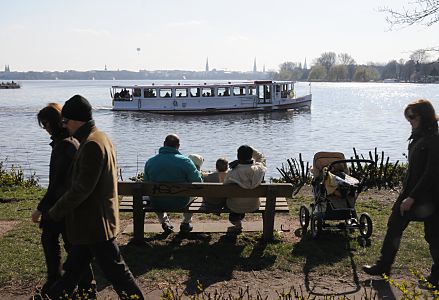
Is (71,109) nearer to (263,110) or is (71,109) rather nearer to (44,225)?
(44,225)

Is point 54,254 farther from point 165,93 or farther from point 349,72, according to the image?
point 349,72

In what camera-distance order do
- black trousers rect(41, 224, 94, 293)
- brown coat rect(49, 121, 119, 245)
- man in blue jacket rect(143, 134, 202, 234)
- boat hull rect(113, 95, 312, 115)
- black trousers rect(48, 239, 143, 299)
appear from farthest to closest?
boat hull rect(113, 95, 312, 115) → man in blue jacket rect(143, 134, 202, 234) → black trousers rect(41, 224, 94, 293) → black trousers rect(48, 239, 143, 299) → brown coat rect(49, 121, 119, 245)

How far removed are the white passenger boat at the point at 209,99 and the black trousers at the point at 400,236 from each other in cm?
3982

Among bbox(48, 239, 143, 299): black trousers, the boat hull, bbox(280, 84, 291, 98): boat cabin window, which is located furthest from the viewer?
bbox(280, 84, 291, 98): boat cabin window

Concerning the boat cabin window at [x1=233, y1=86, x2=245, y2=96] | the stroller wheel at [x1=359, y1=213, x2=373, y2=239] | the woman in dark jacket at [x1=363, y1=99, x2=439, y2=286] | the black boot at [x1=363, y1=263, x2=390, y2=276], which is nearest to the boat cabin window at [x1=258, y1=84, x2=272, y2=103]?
the boat cabin window at [x1=233, y1=86, x2=245, y2=96]

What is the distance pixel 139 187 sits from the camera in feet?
18.7

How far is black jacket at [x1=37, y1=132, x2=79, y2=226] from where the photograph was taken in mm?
3909

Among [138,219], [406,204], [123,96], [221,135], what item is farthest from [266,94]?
[406,204]

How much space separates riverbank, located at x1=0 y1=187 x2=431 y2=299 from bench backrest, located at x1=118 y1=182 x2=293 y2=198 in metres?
0.58

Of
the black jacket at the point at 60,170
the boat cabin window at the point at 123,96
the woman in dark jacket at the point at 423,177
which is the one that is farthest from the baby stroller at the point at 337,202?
the boat cabin window at the point at 123,96

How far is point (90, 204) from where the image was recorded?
3695 millimetres

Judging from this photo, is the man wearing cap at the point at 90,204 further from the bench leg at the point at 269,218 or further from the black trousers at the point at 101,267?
the bench leg at the point at 269,218

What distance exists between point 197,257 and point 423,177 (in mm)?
2254

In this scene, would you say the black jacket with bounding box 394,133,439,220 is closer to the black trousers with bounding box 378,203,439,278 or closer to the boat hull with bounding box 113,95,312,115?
the black trousers with bounding box 378,203,439,278
